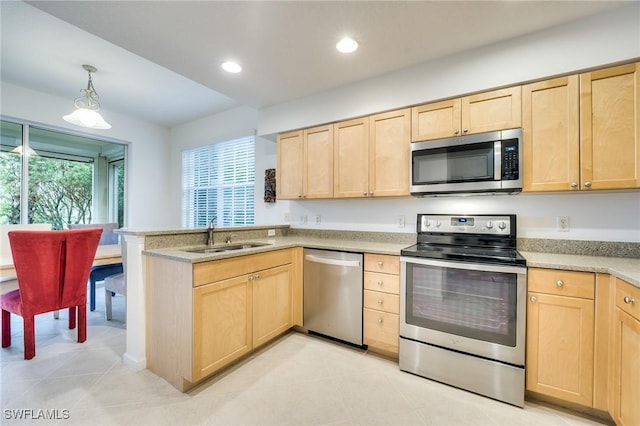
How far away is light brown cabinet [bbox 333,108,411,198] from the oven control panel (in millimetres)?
381

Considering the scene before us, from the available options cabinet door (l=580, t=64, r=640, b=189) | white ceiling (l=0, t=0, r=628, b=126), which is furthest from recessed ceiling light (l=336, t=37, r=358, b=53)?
cabinet door (l=580, t=64, r=640, b=189)

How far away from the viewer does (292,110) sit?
9.83 ft

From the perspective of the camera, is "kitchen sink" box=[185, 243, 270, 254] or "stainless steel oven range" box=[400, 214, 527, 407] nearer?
"stainless steel oven range" box=[400, 214, 527, 407]

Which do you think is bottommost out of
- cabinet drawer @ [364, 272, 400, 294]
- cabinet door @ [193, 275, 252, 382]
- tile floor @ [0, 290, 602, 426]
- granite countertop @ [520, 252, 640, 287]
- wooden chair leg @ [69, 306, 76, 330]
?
tile floor @ [0, 290, 602, 426]

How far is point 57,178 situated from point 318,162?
3.98 metres

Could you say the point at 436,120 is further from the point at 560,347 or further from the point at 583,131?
the point at 560,347

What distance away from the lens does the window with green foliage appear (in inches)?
137

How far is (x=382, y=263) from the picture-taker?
222cm

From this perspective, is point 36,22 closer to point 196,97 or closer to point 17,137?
point 196,97

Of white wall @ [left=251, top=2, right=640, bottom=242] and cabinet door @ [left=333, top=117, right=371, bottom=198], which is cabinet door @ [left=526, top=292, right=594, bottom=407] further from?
cabinet door @ [left=333, top=117, right=371, bottom=198]

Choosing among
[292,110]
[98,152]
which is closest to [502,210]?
[292,110]

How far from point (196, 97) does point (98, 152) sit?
2172 millimetres

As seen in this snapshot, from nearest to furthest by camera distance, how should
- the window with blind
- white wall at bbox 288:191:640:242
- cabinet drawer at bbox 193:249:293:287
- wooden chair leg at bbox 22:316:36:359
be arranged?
cabinet drawer at bbox 193:249:293:287
white wall at bbox 288:191:640:242
wooden chair leg at bbox 22:316:36:359
the window with blind

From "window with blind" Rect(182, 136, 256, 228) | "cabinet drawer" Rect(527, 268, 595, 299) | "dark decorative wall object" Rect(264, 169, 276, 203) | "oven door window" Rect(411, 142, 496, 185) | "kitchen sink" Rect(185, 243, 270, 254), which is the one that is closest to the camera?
"cabinet drawer" Rect(527, 268, 595, 299)
